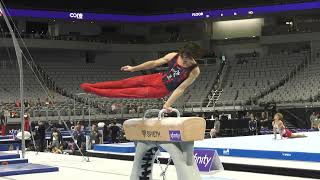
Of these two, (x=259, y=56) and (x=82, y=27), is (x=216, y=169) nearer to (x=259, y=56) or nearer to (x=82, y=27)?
(x=259, y=56)

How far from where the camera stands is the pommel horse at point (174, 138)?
641 cm

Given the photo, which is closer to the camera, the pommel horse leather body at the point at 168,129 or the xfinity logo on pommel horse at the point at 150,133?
the pommel horse leather body at the point at 168,129

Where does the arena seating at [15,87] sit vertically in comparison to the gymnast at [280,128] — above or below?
above

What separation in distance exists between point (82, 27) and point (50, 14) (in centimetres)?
525

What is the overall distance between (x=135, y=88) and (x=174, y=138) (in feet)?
2.92

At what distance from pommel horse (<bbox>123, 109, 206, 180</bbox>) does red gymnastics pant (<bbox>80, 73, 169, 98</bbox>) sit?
31 centimetres

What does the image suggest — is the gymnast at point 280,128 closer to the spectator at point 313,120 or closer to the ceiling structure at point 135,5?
the spectator at point 313,120

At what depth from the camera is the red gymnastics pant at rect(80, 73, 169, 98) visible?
6789mm

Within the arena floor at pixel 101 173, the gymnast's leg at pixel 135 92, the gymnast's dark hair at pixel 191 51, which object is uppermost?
the gymnast's dark hair at pixel 191 51

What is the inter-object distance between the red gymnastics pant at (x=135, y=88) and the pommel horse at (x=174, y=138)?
31cm

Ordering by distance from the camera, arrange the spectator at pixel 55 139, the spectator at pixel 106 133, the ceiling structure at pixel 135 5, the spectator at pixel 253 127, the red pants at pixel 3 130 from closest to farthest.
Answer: the spectator at pixel 55 139
the spectator at pixel 106 133
the red pants at pixel 3 130
the spectator at pixel 253 127
the ceiling structure at pixel 135 5

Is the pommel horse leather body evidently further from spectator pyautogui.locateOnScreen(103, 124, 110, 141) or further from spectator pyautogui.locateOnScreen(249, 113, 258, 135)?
spectator pyautogui.locateOnScreen(249, 113, 258, 135)

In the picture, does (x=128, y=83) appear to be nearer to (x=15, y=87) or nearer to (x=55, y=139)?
(x=55, y=139)

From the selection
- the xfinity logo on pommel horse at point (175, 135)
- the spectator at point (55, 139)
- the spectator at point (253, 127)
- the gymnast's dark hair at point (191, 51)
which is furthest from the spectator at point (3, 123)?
the gymnast's dark hair at point (191, 51)
